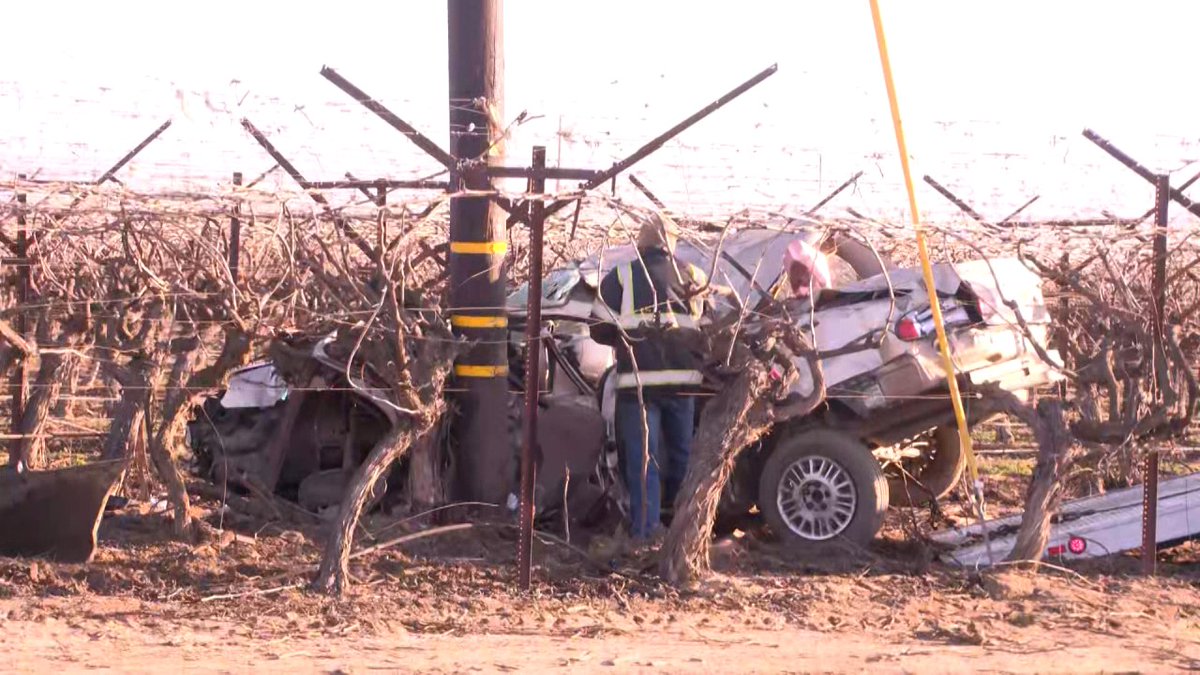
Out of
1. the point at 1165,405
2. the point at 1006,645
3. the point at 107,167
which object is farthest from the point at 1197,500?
the point at 107,167

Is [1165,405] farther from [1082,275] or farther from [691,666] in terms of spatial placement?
[691,666]

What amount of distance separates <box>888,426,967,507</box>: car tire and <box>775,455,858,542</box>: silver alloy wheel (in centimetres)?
138

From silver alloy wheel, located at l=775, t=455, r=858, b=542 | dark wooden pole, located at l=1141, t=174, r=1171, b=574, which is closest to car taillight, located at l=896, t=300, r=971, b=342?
silver alloy wheel, located at l=775, t=455, r=858, b=542

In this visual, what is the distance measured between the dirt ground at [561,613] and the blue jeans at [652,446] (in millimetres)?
362

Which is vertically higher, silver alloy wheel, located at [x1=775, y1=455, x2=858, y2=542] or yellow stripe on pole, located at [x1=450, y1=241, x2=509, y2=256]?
yellow stripe on pole, located at [x1=450, y1=241, x2=509, y2=256]

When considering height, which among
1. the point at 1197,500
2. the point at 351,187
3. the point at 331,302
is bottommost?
the point at 1197,500

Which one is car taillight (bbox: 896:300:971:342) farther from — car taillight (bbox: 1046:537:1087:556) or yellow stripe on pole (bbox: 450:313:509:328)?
yellow stripe on pole (bbox: 450:313:509:328)

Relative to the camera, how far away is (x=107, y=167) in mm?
9727

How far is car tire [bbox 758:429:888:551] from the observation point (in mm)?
8664

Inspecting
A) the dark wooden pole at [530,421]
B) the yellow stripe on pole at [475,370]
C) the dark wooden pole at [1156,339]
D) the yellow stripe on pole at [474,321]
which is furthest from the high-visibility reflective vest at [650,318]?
the dark wooden pole at [1156,339]

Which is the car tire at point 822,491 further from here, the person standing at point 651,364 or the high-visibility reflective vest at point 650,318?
the high-visibility reflective vest at point 650,318

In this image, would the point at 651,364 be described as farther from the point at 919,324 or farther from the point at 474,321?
the point at 919,324

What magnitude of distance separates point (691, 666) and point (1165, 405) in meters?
3.29

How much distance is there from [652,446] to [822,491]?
1.11 metres
